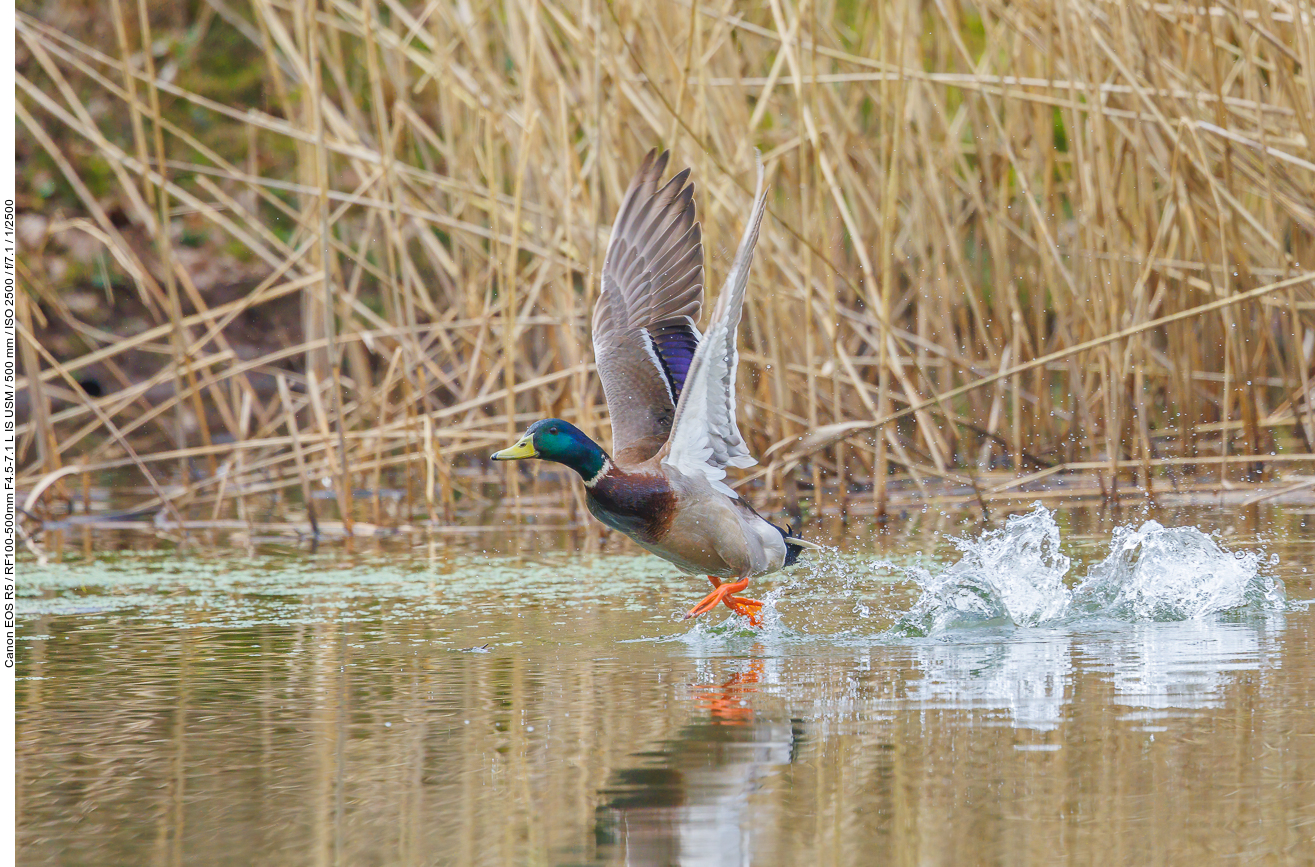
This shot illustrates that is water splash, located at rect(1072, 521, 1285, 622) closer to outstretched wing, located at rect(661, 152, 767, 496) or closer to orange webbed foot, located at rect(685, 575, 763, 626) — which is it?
orange webbed foot, located at rect(685, 575, 763, 626)

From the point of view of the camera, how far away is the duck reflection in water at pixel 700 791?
2912mm

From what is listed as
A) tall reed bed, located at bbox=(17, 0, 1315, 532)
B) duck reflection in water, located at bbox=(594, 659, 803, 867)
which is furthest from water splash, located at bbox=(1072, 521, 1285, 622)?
duck reflection in water, located at bbox=(594, 659, 803, 867)

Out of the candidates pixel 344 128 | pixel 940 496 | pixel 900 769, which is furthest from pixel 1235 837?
pixel 344 128

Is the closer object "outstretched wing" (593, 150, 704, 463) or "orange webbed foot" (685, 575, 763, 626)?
"orange webbed foot" (685, 575, 763, 626)

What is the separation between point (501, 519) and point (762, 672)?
3644 mm

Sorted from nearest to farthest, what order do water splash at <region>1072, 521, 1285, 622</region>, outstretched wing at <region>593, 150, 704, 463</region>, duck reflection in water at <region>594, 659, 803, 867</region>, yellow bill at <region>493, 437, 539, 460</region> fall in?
duck reflection in water at <region>594, 659, 803, 867</region> → water splash at <region>1072, 521, 1285, 622</region> → yellow bill at <region>493, 437, 539, 460</region> → outstretched wing at <region>593, 150, 704, 463</region>

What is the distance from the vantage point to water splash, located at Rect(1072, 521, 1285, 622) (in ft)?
16.8

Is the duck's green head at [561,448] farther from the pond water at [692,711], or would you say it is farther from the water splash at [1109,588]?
the water splash at [1109,588]

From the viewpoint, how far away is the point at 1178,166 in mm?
7004

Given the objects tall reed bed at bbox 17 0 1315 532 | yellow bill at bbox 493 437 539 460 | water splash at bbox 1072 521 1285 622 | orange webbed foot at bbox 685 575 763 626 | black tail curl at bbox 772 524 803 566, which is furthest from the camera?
tall reed bed at bbox 17 0 1315 532

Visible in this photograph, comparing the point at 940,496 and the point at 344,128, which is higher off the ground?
the point at 344,128

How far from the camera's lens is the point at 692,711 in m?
3.99

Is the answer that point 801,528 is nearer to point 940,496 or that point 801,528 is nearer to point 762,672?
point 940,496

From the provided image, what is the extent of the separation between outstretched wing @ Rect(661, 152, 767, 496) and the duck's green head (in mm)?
272
